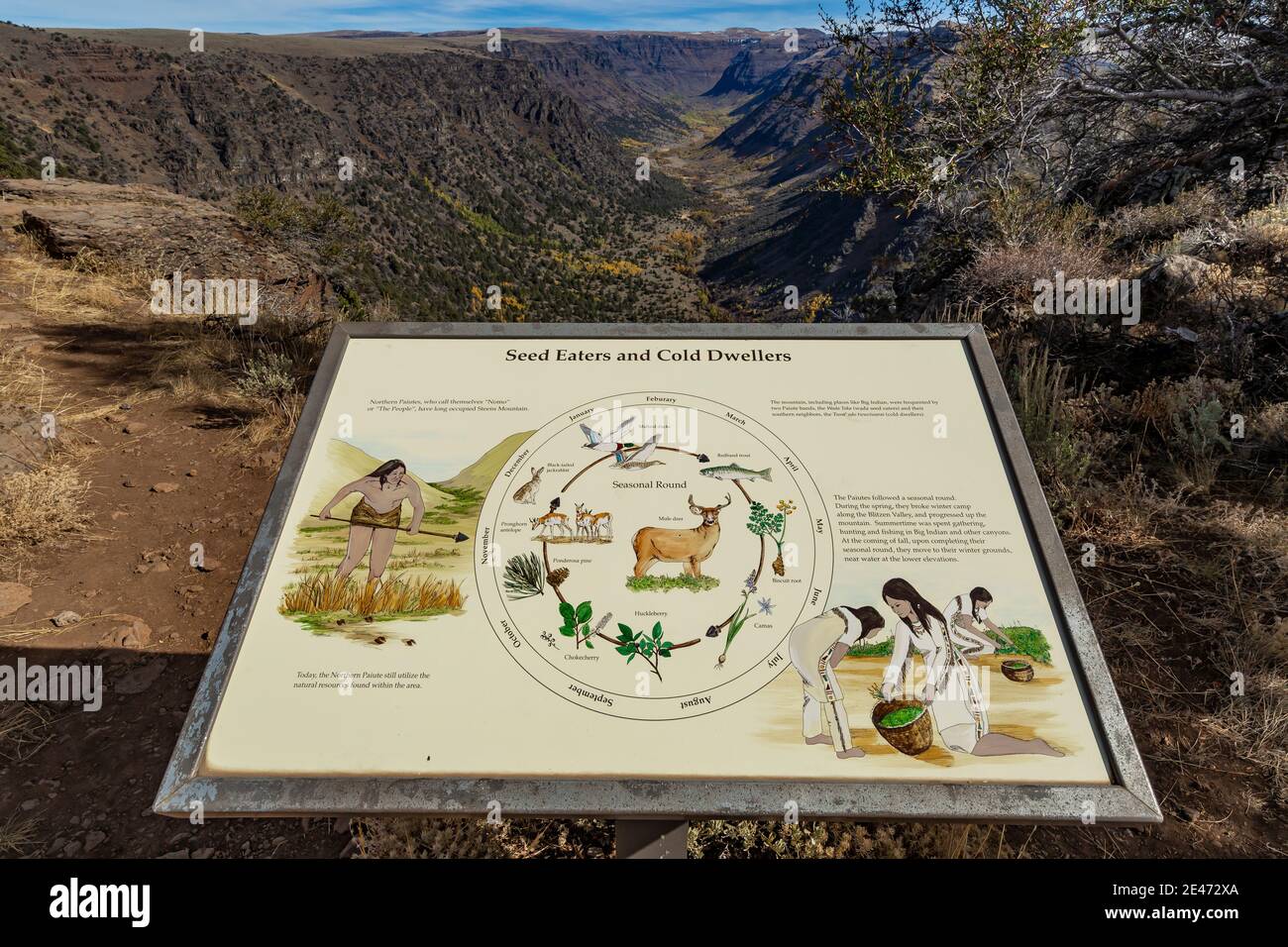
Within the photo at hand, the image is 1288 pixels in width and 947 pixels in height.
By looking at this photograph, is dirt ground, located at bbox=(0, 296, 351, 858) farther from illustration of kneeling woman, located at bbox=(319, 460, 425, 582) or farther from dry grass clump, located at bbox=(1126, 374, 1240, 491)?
dry grass clump, located at bbox=(1126, 374, 1240, 491)

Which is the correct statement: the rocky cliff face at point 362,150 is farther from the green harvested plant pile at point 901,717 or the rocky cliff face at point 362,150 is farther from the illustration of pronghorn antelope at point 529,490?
the green harvested plant pile at point 901,717

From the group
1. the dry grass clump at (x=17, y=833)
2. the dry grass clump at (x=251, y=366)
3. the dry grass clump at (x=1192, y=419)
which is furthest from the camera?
the dry grass clump at (x=251, y=366)

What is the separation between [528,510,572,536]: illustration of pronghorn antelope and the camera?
2150 millimetres

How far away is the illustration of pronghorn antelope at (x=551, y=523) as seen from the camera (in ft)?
7.06

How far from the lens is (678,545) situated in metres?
2.11

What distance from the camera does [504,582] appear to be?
206cm

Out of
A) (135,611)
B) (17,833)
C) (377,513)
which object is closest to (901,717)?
(377,513)

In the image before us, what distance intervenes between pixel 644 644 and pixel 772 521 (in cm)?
58

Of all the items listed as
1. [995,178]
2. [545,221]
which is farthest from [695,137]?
[995,178]

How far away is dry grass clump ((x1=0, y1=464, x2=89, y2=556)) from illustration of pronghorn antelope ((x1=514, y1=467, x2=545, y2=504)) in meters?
3.55

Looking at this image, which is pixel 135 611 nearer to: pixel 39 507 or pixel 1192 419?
pixel 39 507

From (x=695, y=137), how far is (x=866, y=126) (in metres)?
178

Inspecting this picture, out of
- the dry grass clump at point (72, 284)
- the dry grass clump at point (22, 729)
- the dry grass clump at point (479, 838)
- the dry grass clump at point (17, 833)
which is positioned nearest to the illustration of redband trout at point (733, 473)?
the dry grass clump at point (479, 838)

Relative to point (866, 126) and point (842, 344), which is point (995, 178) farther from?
point (842, 344)
